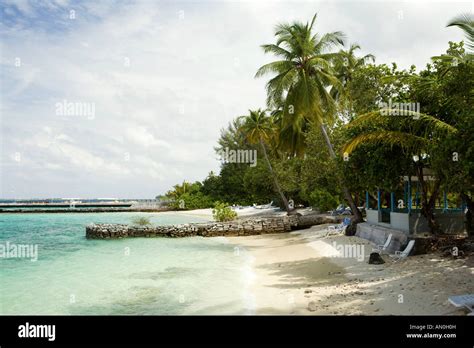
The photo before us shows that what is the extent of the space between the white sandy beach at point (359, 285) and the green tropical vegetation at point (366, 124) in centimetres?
249

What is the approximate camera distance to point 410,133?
1352cm

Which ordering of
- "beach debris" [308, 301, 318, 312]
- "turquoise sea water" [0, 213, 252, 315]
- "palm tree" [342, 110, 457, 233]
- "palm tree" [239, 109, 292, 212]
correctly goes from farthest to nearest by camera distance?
"palm tree" [239, 109, 292, 212] → "palm tree" [342, 110, 457, 233] → "turquoise sea water" [0, 213, 252, 315] → "beach debris" [308, 301, 318, 312]

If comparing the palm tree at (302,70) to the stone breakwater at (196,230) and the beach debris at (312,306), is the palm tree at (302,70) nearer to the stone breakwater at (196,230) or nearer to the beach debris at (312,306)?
the stone breakwater at (196,230)

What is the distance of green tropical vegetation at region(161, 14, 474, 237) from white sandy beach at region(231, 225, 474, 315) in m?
2.49

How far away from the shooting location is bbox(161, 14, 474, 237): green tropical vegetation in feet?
37.2

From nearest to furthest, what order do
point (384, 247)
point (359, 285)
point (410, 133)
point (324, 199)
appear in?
point (359, 285) < point (410, 133) < point (384, 247) < point (324, 199)

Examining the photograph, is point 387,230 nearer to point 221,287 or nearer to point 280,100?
point 221,287

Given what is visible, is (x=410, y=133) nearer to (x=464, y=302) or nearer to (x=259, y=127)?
(x=464, y=302)

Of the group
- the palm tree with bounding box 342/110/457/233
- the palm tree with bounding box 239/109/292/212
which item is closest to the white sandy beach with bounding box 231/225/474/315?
the palm tree with bounding box 342/110/457/233

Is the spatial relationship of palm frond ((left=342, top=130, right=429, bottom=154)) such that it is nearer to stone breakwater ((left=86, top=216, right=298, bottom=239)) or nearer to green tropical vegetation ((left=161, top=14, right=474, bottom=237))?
green tropical vegetation ((left=161, top=14, right=474, bottom=237))

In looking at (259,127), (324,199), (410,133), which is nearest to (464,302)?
(410,133)

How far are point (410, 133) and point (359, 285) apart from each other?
6.05m

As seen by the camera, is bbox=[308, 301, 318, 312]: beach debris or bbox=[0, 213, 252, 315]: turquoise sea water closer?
bbox=[308, 301, 318, 312]: beach debris

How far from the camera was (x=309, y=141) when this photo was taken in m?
25.3
